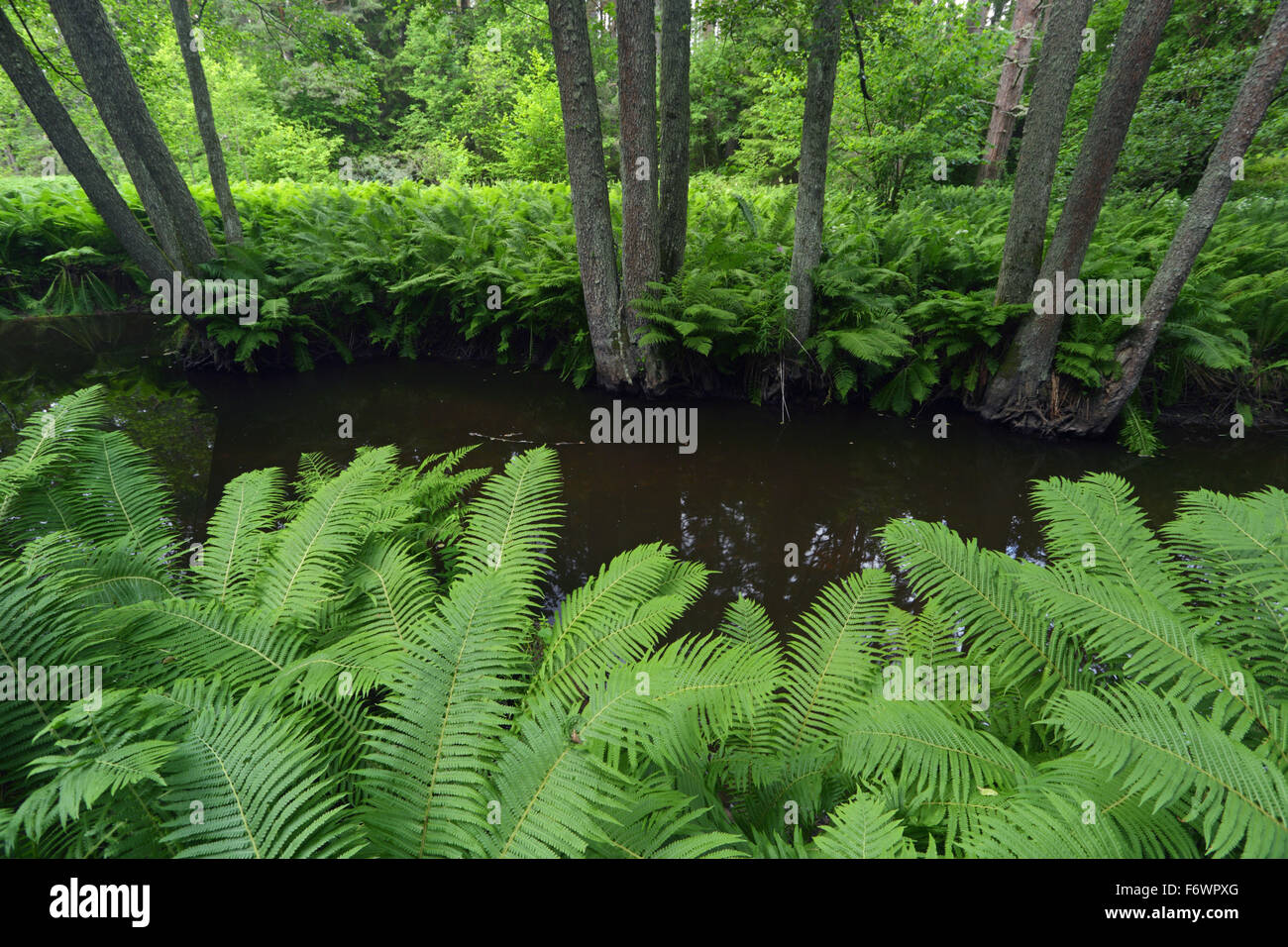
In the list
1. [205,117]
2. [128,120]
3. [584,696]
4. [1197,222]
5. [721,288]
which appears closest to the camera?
[584,696]

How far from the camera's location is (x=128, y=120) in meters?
6.32

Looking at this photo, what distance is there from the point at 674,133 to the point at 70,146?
20.5 feet

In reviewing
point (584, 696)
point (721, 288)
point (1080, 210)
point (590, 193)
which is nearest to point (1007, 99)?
point (1080, 210)

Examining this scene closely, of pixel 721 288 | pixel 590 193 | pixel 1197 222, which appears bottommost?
pixel 721 288

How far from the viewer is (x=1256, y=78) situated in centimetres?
458

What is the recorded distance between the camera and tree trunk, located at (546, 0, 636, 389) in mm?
5285

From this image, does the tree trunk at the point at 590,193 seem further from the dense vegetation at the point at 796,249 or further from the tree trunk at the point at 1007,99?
the tree trunk at the point at 1007,99

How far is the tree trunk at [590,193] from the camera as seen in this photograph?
5.29 meters

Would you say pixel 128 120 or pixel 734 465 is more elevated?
pixel 128 120

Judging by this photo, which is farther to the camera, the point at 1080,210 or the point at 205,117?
the point at 205,117

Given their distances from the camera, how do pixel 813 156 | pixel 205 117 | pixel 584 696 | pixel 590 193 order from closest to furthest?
pixel 584 696, pixel 813 156, pixel 590 193, pixel 205 117

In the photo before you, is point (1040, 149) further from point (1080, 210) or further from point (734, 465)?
point (734, 465)
